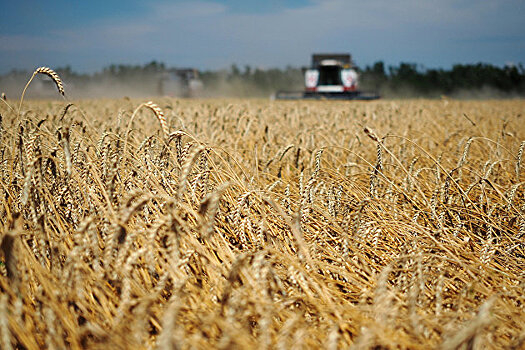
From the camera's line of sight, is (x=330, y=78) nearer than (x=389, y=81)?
Yes

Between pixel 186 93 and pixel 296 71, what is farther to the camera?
pixel 296 71

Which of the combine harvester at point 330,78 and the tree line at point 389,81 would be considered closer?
the combine harvester at point 330,78

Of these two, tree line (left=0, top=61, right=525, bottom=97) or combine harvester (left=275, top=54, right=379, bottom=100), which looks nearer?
combine harvester (left=275, top=54, right=379, bottom=100)

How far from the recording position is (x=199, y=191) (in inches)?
90.9

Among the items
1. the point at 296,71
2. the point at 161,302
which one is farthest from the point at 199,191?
the point at 296,71

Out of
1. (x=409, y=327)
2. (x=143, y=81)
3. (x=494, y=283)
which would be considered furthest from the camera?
(x=143, y=81)

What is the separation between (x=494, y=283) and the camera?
1.54 m

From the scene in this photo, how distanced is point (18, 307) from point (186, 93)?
32.0m

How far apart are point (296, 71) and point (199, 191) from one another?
4213cm

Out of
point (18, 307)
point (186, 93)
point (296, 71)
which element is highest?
point (296, 71)

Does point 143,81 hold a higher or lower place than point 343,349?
higher

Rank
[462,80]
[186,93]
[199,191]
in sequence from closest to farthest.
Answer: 1. [199,191]
2. [186,93]
3. [462,80]

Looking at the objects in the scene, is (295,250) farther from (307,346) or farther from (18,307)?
(18,307)

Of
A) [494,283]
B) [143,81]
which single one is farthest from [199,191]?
[143,81]
